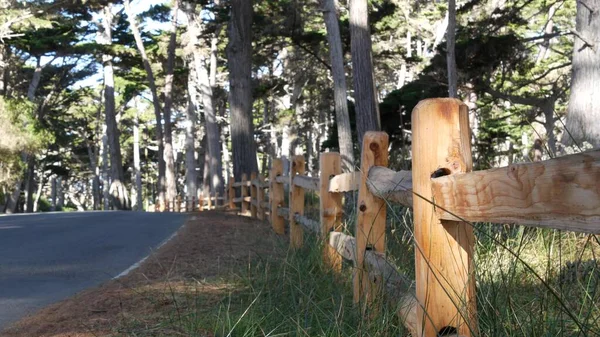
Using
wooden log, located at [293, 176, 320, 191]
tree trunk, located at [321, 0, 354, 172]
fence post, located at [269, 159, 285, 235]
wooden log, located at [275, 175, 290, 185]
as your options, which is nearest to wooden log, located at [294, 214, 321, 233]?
wooden log, located at [293, 176, 320, 191]

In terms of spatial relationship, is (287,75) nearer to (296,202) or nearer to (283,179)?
(283,179)

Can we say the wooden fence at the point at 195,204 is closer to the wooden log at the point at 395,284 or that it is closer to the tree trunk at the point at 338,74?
the tree trunk at the point at 338,74

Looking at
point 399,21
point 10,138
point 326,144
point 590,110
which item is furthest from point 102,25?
point 590,110

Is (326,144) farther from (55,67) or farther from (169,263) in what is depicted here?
(55,67)

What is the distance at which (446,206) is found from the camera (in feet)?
10.0

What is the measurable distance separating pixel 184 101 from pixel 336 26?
34.2 meters

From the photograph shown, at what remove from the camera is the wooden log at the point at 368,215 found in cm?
478

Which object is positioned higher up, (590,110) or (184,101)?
(184,101)

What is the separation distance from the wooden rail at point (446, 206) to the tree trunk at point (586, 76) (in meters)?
7.32

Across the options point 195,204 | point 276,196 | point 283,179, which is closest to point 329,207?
point 283,179

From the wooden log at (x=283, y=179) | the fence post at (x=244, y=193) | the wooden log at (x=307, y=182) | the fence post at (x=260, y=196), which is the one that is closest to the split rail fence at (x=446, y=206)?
the wooden log at (x=307, y=182)

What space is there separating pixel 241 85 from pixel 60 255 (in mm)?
12694

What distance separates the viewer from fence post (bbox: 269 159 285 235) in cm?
1246

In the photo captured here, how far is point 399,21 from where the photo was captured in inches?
1320
